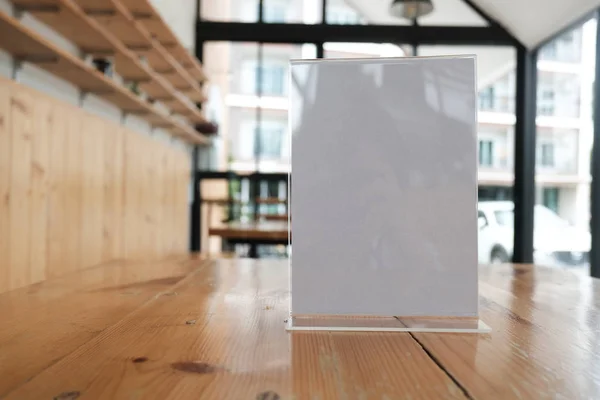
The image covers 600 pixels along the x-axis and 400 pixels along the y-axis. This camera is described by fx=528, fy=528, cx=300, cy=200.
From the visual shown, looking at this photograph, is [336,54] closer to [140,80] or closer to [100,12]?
[140,80]

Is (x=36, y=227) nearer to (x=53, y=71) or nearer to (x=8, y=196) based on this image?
(x=8, y=196)

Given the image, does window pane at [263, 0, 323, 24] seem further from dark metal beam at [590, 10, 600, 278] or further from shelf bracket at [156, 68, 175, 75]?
dark metal beam at [590, 10, 600, 278]

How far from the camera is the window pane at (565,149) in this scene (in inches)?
161

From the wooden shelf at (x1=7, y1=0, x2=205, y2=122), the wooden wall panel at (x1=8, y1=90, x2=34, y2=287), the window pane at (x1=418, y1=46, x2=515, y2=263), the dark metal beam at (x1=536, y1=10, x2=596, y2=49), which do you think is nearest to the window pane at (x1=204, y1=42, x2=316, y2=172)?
the window pane at (x1=418, y1=46, x2=515, y2=263)

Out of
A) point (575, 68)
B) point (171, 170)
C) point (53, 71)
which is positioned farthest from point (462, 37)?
point (53, 71)

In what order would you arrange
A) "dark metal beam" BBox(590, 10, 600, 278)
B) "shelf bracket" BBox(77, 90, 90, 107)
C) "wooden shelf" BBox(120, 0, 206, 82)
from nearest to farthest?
"shelf bracket" BBox(77, 90, 90, 107) → "wooden shelf" BBox(120, 0, 206, 82) → "dark metal beam" BBox(590, 10, 600, 278)

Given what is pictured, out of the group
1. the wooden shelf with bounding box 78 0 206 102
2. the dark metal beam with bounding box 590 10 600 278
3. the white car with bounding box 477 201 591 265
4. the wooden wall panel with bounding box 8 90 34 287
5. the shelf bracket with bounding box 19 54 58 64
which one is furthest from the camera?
the white car with bounding box 477 201 591 265

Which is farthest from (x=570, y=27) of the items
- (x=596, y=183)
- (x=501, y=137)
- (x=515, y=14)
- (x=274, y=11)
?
(x=274, y=11)

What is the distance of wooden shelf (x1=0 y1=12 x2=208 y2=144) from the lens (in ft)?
6.60

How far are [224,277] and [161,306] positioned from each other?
0.28 m

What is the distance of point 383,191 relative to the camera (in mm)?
527

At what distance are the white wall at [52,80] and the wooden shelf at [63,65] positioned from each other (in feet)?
0.13

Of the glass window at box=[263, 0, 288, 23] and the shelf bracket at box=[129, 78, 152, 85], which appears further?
the glass window at box=[263, 0, 288, 23]

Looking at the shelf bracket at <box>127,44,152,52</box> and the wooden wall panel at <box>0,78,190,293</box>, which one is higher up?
the shelf bracket at <box>127,44,152,52</box>
